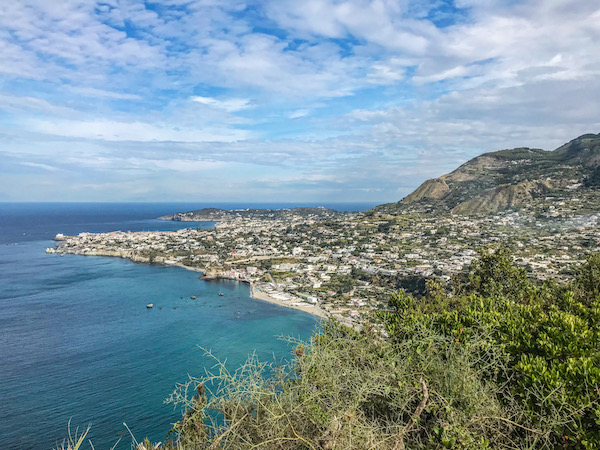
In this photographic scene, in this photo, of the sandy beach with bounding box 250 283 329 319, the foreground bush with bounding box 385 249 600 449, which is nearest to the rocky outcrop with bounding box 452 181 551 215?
the sandy beach with bounding box 250 283 329 319

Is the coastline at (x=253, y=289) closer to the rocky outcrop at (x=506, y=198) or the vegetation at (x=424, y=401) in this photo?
the vegetation at (x=424, y=401)

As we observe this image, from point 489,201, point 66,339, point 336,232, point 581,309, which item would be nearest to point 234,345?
point 66,339

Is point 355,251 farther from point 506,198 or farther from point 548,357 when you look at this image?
point 548,357

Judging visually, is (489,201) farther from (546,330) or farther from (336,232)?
(546,330)

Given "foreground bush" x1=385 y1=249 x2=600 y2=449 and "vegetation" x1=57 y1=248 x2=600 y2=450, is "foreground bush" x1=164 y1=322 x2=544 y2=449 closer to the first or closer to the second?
"vegetation" x1=57 y1=248 x2=600 y2=450

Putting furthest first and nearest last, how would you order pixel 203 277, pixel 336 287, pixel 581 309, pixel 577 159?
pixel 577 159
pixel 203 277
pixel 336 287
pixel 581 309

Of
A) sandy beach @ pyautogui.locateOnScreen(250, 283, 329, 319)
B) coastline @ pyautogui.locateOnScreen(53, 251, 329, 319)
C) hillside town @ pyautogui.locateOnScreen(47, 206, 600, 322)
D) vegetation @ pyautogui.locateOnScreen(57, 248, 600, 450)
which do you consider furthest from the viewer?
hillside town @ pyautogui.locateOnScreen(47, 206, 600, 322)
